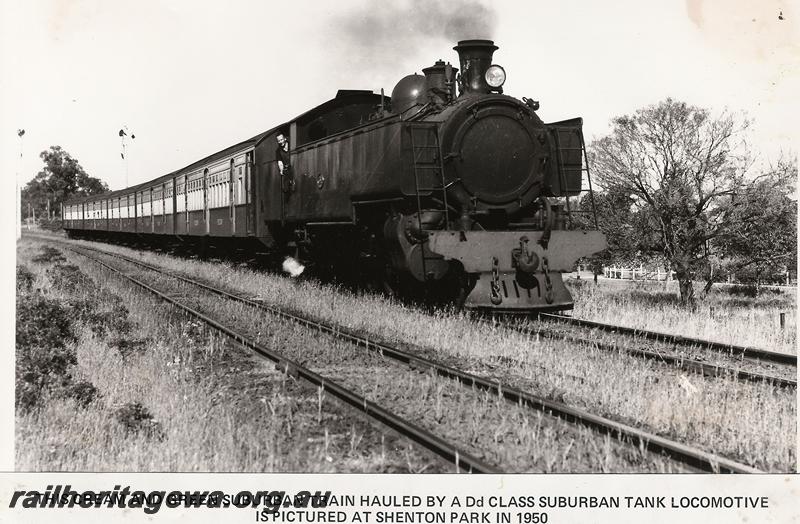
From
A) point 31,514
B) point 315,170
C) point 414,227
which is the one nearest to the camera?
point 31,514

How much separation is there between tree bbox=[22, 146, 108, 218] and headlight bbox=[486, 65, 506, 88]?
133 feet

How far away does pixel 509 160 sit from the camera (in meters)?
9.08

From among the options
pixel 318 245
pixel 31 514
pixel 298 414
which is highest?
pixel 318 245

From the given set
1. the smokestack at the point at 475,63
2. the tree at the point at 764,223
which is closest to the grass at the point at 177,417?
the smokestack at the point at 475,63

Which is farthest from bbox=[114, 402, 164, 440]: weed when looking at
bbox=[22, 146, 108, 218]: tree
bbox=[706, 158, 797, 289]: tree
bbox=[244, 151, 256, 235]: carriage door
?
bbox=[22, 146, 108, 218]: tree

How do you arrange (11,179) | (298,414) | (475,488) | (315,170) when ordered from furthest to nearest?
(315,170)
(11,179)
(298,414)
(475,488)

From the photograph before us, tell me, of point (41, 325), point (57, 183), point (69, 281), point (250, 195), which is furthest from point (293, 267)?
point (57, 183)

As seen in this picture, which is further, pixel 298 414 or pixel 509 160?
pixel 509 160

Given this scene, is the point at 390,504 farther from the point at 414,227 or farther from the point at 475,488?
the point at 414,227

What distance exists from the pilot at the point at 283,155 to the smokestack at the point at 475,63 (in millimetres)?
5096

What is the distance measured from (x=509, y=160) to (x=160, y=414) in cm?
530

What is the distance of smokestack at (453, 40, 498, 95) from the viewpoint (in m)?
9.16

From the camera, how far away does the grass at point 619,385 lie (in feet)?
15.1

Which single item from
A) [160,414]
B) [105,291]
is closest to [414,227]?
[160,414]
